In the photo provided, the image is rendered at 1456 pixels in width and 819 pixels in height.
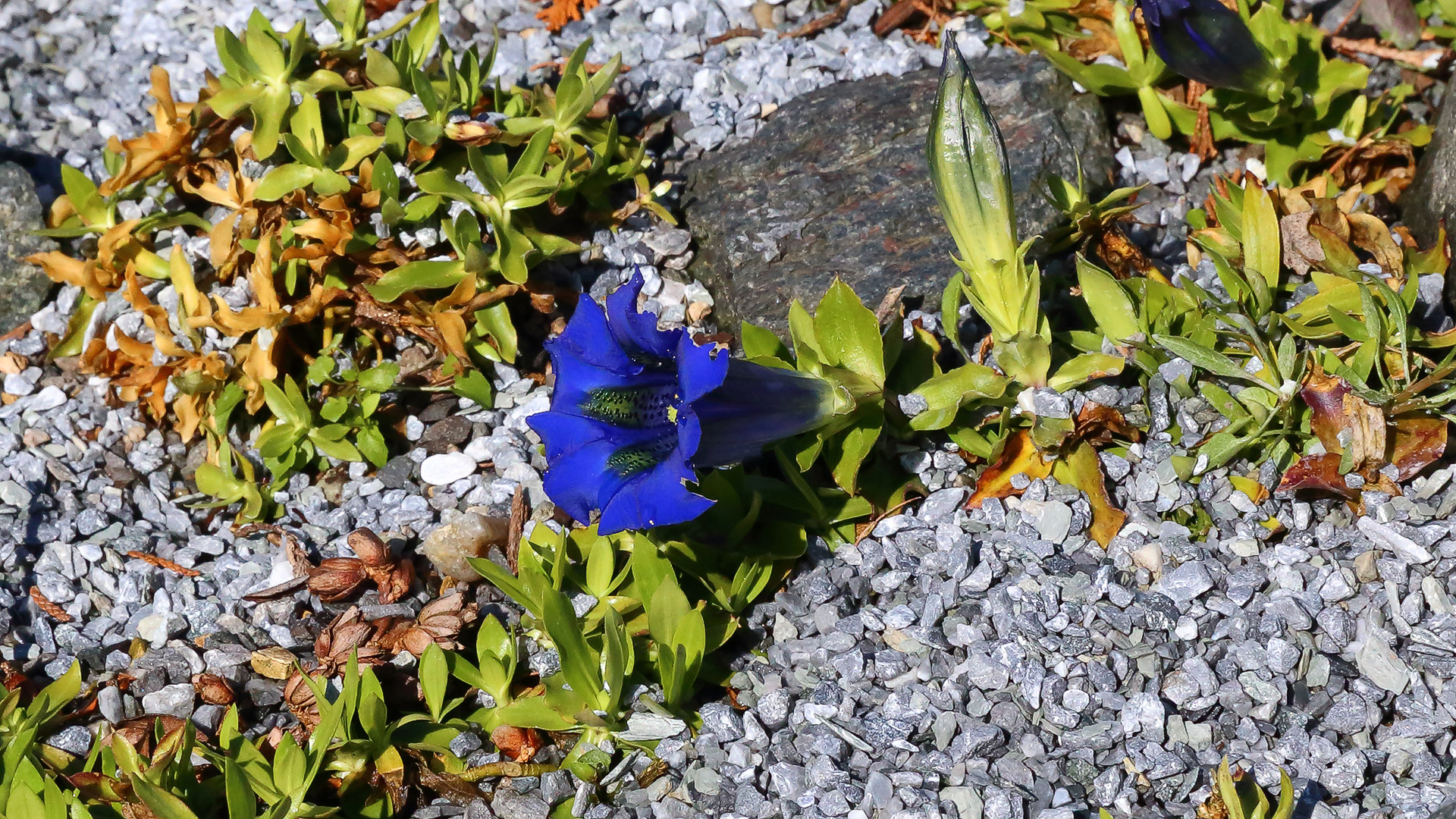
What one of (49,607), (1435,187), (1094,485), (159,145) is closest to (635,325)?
(1094,485)

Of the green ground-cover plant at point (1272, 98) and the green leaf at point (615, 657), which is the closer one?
the green leaf at point (615, 657)

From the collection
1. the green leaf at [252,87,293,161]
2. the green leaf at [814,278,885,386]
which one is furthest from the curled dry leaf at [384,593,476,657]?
the green leaf at [252,87,293,161]

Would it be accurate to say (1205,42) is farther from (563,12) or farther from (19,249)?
(19,249)

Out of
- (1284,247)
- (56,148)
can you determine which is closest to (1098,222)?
(1284,247)

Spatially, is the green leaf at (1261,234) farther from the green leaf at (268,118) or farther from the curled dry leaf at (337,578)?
the green leaf at (268,118)

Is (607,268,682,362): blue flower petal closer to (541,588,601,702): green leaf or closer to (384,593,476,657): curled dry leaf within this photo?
(541,588,601,702): green leaf

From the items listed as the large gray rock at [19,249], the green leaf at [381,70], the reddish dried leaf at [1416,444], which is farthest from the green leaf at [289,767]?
the reddish dried leaf at [1416,444]
